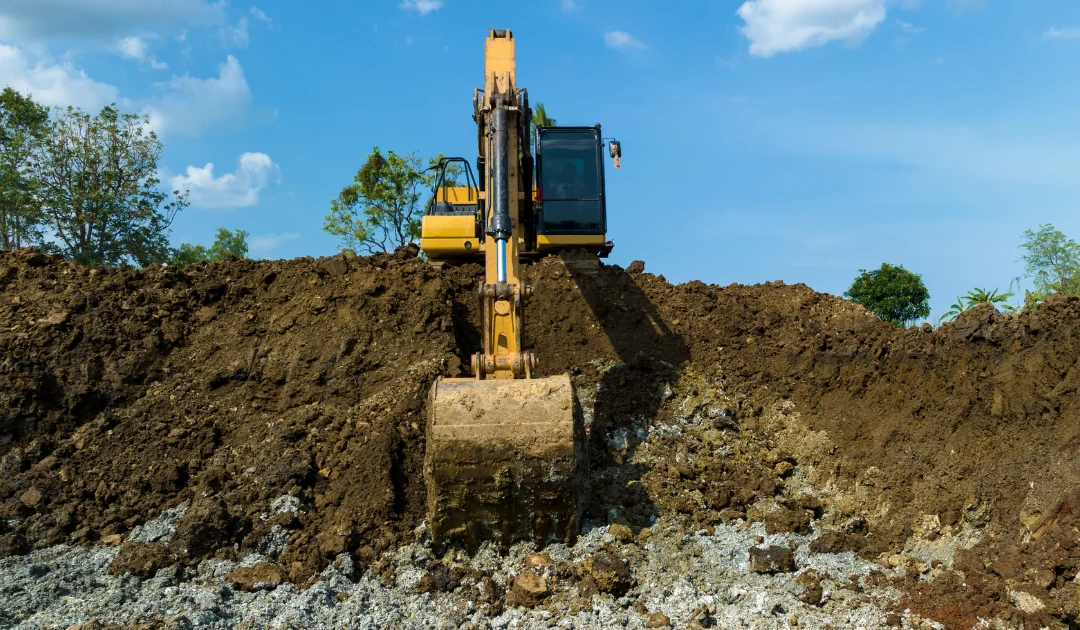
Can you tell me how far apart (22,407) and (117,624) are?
4.42m

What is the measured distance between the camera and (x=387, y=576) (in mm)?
8219

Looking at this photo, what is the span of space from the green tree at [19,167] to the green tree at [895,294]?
2192 cm

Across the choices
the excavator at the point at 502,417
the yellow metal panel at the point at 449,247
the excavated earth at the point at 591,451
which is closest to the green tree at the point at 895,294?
the excavated earth at the point at 591,451

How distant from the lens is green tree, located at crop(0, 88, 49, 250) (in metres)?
24.0

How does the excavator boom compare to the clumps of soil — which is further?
the clumps of soil

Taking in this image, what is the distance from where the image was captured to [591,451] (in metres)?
10.2

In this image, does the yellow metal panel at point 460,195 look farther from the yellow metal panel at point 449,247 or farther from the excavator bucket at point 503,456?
the excavator bucket at point 503,456

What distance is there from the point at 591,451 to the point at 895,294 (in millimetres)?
16530

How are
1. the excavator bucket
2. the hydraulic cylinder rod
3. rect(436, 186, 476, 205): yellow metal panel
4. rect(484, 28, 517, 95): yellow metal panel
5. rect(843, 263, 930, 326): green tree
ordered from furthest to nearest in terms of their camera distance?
rect(843, 263, 930, 326): green tree
rect(436, 186, 476, 205): yellow metal panel
rect(484, 28, 517, 95): yellow metal panel
the hydraulic cylinder rod
the excavator bucket

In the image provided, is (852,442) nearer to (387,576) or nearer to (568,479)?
(568,479)

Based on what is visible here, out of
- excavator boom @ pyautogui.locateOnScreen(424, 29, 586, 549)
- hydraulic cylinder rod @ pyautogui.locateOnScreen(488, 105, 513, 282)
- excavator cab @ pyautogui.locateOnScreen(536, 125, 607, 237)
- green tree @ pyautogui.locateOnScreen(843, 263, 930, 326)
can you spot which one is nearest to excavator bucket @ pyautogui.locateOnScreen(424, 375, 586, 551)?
excavator boom @ pyautogui.locateOnScreen(424, 29, 586, 549)

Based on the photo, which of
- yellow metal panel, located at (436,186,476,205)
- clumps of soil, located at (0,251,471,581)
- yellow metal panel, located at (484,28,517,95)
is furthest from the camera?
yellow metal panel, located at (436,186,476,205)

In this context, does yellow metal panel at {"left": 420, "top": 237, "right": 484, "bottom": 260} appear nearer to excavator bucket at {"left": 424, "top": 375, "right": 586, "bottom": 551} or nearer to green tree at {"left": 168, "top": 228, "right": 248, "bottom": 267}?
excavator bucket at {"left": 424, "top": 375, "right": 586, "bottom": 551}

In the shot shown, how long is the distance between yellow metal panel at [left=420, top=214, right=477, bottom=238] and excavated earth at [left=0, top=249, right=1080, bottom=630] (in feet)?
1.74
